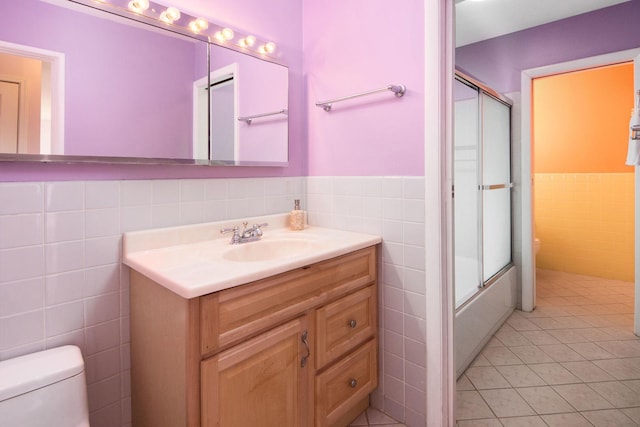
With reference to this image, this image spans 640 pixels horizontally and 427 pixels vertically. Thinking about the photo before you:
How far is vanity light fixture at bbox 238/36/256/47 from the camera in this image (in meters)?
1.67

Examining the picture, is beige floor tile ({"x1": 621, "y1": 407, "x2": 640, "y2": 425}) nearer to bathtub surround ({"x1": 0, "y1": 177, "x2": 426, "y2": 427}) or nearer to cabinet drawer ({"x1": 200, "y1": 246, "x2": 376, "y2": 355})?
bathtub surround ({"x1": 0, "y1": 177, "x2": 426, "y2": 427})

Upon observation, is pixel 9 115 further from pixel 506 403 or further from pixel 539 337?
pixel 539 337

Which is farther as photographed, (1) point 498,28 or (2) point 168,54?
(1) point 498,28

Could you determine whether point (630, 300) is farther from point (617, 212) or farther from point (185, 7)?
point (185, 7)

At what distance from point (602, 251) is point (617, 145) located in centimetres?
112

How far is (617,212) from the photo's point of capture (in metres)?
3.56

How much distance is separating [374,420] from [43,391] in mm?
1325

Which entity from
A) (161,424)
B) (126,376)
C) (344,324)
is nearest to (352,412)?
(344,324)

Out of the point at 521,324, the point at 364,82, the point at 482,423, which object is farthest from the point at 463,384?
the point at 364,82

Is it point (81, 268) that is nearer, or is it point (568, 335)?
point (81, 268)

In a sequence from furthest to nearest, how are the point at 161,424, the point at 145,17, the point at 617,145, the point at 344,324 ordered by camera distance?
the point at 617,145 < the point at 344,324 < the point at 145,17 < the point at 161,424

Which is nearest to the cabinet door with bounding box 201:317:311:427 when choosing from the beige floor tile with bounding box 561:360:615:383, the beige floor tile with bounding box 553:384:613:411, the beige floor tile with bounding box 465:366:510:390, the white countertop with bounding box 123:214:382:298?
the white countertop with bounding box 123:214:382:298

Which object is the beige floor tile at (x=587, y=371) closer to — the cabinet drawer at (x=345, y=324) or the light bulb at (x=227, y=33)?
the cabinet drawer at (x=345, y=324)

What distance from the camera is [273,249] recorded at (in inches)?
64.7
